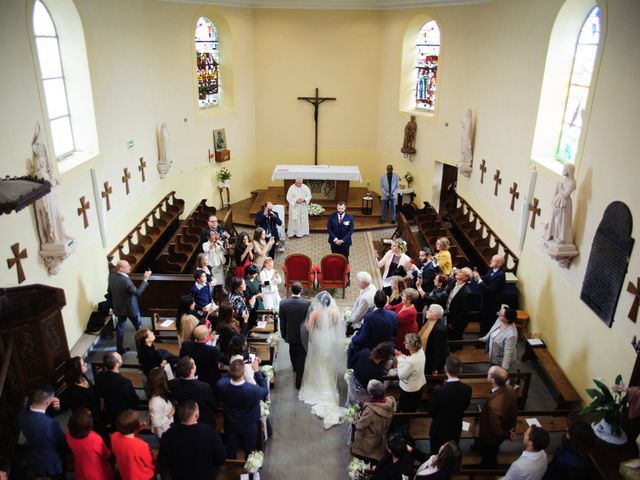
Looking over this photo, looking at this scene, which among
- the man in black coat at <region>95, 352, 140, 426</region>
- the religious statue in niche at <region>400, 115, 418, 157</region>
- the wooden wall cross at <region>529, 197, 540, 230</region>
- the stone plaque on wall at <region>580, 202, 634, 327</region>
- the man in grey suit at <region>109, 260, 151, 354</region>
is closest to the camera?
the man in black coat at <region>95, 352, 140, 426</region>

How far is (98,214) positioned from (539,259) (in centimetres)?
764

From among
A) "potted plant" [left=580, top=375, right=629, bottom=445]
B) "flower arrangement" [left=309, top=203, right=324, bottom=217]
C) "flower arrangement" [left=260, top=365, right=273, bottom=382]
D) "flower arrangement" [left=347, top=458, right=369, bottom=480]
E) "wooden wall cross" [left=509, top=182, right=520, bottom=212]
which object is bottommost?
"flower arrangement" [left=347, top=458, right=369, bottom=480]

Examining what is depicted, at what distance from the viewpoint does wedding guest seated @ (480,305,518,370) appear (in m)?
7.01

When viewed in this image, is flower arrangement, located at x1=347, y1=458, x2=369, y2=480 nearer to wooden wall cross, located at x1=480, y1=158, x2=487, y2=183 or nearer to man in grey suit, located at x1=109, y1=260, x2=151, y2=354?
man in grey suit, located at x1=109, y1=260, x2=151, y2=354

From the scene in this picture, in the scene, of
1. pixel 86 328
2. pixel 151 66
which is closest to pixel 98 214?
pixel 86 328

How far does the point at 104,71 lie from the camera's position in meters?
9.73

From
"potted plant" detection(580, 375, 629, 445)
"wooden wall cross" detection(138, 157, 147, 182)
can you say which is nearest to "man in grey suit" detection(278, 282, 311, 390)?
"potted plant" detection(580, 375, 629, 445)

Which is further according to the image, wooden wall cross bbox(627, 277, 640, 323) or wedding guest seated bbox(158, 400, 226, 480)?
wooden wall cross bbox(627, 277, 640, 323)

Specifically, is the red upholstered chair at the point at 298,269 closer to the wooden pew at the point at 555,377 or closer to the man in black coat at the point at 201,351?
the wooden pew at the point at 555,377

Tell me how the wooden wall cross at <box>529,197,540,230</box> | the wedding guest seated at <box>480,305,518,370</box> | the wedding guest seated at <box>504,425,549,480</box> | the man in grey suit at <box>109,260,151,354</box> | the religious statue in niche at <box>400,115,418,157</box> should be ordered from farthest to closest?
the religious statue in niche at <box>400,115,418,157</box> < the wooden wall cross at <box>529,197,540,230</box> < the man in grey suit at <box>109,260,151,354</box> < the wedding guest seated at <box>480,305,518,370</box> < the wedding guest seated at <box>504,425,549,480</box>

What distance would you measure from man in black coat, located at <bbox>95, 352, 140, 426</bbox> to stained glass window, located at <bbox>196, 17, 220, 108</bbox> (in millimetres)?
10747

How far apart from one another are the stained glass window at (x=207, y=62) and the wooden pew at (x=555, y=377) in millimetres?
10997

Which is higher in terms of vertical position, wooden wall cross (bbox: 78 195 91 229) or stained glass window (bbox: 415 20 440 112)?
stained glass window (bbox: 415 20 440 112)

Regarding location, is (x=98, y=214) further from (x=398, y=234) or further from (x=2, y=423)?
(x=398, y=234)
